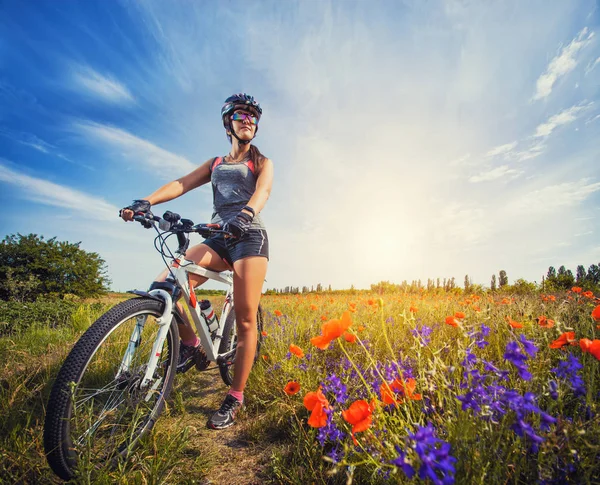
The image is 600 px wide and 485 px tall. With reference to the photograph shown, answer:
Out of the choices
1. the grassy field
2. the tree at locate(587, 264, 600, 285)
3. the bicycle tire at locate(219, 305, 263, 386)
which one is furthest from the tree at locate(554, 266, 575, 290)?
the bicycle tire at locate(219, 305, 263, 386)

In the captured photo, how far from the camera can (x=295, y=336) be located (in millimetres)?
3768

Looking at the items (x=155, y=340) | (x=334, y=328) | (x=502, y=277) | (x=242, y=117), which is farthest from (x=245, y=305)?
(x=502, y=277)

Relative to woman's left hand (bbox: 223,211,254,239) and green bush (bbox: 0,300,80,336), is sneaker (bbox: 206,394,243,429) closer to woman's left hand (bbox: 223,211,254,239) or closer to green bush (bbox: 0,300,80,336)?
woman's left hand (bbox: 223,211,254,239)

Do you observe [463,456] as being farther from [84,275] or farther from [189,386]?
[84,275]

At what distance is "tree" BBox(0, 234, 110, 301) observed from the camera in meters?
9.70

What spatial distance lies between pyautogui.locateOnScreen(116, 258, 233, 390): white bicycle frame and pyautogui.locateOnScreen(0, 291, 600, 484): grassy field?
0.49 m

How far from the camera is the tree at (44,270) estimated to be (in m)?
9.70

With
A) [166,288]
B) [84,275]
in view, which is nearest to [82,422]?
[166,288]

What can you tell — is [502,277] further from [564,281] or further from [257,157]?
[257,157]

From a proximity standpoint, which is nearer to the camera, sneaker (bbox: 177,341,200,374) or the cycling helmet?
sneaker (bbox: 177,341,200,374)

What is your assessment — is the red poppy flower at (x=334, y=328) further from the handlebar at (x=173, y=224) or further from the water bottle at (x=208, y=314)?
the water bottle at (x=208, y=314)

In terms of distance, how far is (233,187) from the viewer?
2986mm

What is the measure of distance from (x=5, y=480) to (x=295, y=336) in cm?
267

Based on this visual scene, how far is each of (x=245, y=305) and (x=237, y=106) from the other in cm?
207
